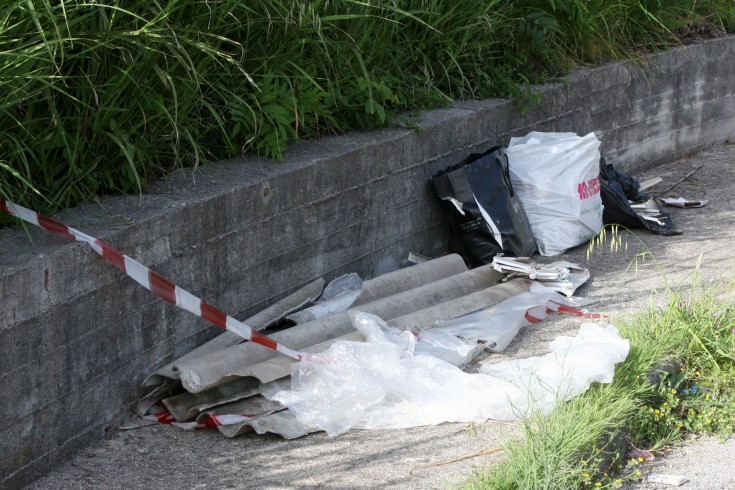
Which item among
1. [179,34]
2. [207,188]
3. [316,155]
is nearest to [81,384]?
[207,188]

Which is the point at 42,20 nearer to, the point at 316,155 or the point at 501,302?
the point at 316,155

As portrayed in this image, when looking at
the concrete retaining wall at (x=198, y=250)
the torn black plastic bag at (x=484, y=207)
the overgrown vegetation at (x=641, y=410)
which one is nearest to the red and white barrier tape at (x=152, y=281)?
the concrete retaining wall at (x=198, y=250)

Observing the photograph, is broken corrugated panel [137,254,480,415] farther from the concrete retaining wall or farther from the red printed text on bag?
the red printed text on bag

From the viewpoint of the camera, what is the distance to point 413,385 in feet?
13.3

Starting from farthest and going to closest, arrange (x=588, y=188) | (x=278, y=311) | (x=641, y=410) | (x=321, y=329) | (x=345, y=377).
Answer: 1. (x=588, y=188)
2. (x=278, y=311)
3. (x=321, y=329)
4. (x=345, y=377)
5. (x=641, y=410)

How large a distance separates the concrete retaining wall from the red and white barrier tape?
0.16 ft

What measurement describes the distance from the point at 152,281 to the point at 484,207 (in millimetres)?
2431

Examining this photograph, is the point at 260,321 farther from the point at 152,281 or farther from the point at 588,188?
the point at 588,188

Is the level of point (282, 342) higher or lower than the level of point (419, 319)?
higher

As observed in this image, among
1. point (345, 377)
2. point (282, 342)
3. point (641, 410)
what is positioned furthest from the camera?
point (282, 342)

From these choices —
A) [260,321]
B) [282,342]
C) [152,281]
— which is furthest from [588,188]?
[152,281]

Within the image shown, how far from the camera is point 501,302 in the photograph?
16.9 feet

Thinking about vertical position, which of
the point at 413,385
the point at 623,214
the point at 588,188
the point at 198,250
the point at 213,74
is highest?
the point at 213,74

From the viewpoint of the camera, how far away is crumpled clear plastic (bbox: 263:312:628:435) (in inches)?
151
